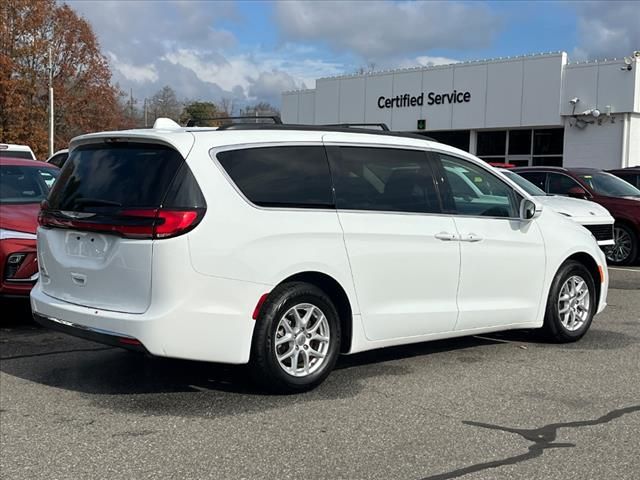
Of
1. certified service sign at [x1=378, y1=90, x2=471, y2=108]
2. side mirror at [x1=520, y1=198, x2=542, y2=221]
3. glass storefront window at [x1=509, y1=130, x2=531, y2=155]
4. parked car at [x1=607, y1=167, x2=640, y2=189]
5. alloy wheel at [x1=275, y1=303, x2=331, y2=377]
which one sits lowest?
alloy wheel at [x1=275, y1=303, x2=331, y2=377]

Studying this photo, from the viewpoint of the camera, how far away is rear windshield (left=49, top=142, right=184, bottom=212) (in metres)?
4.93

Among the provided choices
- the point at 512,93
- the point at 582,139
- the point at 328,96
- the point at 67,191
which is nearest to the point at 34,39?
the point at 328,96

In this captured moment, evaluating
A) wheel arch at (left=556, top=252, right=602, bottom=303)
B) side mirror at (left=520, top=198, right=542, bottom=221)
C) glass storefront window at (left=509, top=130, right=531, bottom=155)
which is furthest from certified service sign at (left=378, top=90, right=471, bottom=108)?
side mirror at (left=520, top=198, right=542, bottom=221)

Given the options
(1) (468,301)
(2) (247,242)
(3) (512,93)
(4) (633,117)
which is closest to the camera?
(2) (247,242)

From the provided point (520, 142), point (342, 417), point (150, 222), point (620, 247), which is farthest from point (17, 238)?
point (520, 142)

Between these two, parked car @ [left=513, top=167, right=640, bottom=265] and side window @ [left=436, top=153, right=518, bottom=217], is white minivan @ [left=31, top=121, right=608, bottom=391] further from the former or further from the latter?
parked car @ [left=513, top=167, right=640, bottom=265]

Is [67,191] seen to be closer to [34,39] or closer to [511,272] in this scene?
[511,272]

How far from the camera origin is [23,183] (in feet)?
29.0

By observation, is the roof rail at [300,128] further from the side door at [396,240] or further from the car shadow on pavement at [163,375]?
the car shadow on pavement at [163,375]

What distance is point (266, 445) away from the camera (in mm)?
4375

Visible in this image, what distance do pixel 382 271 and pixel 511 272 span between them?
4.85 feet

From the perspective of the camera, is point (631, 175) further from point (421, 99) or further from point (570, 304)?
point (421, 99)

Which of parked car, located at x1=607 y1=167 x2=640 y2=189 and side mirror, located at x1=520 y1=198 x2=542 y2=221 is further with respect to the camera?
parked car, located at x1=607 y1=167 x2=640 y2=189

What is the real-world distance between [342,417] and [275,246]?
123 centimetres
